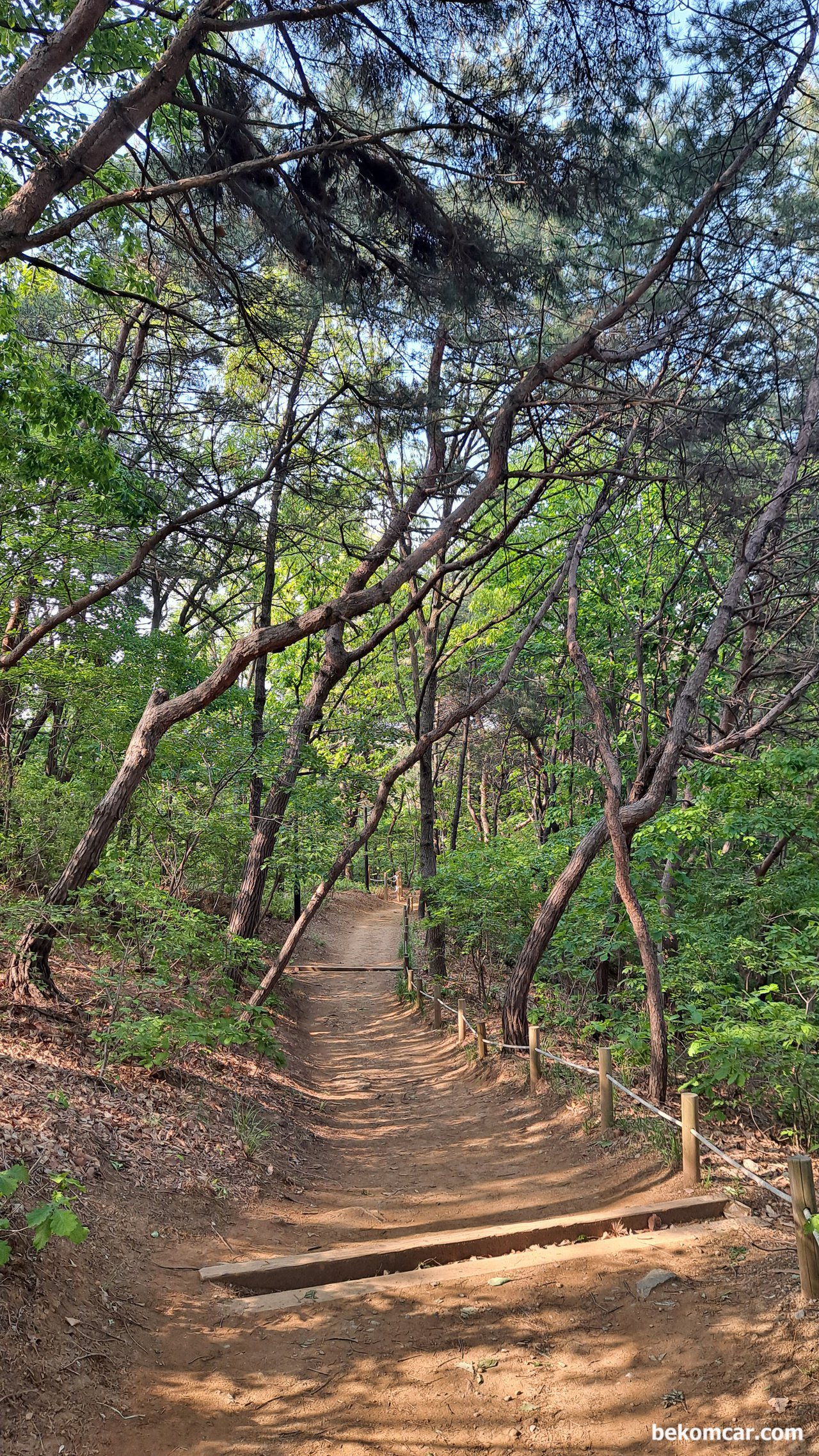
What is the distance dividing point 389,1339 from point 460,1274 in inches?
27.0

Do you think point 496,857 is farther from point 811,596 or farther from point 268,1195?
point 268,1195

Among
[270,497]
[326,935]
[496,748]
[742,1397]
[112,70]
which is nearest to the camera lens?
[742,1397]

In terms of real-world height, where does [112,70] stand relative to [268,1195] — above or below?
above

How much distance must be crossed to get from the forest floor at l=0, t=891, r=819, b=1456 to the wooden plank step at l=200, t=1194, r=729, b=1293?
24 cm

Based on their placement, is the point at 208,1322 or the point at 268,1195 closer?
the point at 208,1322

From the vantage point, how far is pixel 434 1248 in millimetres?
4883

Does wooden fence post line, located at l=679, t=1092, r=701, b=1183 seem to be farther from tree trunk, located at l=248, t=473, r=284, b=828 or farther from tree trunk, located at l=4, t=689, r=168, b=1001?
Result: tree trunk, located at l=248, t=473, r=284, b=828

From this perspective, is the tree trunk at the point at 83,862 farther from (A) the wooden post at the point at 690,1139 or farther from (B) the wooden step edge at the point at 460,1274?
(A) the wooden post at the point at 690,1139

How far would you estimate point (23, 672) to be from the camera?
9375 millimetres

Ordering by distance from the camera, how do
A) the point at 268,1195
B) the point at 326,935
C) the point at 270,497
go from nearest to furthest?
the point at 268,1195 → the point at 270,497 → the point at 326,935

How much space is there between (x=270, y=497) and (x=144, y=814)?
5.77 meters

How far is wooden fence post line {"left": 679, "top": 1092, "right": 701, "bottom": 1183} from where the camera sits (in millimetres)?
5555

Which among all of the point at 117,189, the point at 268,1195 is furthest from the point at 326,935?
the point at 117,189

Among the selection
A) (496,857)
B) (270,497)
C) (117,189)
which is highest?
(117,189)
